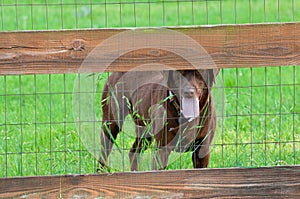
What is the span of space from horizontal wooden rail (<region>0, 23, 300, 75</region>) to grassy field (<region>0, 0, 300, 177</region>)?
297 millimetres

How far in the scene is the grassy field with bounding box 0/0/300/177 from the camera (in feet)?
16.7

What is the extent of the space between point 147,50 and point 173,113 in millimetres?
1458

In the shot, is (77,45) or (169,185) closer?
(77,45)

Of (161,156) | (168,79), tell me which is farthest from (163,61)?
(161,156)

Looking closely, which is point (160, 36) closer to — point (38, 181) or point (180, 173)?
point (180, 173)

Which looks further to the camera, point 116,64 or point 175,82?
point 175,82

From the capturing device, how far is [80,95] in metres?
5.23

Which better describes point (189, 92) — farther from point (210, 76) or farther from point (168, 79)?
point (168, 79)

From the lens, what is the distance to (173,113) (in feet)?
17.6

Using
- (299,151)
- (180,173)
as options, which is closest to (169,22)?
(299,151)

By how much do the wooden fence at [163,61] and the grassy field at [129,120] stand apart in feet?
0.91

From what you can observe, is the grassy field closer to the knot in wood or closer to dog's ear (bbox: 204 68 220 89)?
dog's ear (bbox: 204 68 220 89)

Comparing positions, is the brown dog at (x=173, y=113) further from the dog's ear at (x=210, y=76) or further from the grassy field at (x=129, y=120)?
the grassy field at (x=129, y=120)

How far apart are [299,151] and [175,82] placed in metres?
1.48
